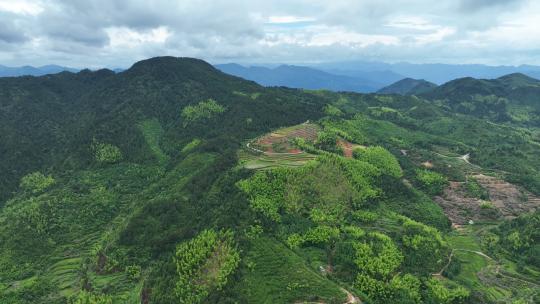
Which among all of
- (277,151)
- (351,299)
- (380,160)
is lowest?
(351,299)

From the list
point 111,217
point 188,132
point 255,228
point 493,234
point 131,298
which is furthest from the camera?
point 188,132

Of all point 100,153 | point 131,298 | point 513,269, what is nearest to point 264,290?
point 131,298

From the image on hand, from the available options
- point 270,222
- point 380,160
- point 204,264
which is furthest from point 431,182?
point 204,264

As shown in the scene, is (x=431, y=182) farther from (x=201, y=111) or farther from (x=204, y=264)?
(x=201, y=111)

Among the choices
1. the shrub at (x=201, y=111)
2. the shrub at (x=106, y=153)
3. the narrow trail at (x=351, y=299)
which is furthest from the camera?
the shrub at (x=201, y=111)

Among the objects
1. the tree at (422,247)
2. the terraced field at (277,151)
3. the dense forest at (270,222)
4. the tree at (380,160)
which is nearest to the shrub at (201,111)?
the dense forest at (270,222)

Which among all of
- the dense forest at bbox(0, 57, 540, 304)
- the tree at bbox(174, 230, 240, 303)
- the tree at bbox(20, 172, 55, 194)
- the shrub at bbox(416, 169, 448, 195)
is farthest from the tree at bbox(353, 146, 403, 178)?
the tree at bbox(20, 172, 55, 194)

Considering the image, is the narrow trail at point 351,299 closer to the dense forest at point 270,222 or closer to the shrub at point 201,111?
the dense forest at point 270,222

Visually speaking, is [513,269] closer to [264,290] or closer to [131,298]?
[264,290]
